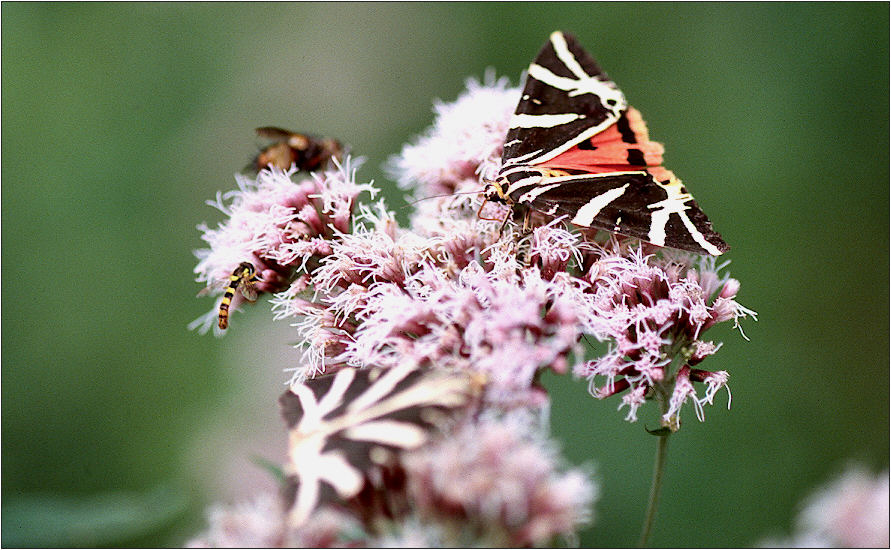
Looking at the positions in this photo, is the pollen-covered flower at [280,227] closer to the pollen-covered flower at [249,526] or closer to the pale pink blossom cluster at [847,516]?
the pollen-covered flower at [249,526]

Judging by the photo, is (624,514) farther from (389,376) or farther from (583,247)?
(389,376)

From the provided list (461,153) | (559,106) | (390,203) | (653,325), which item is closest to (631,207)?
(653,325)

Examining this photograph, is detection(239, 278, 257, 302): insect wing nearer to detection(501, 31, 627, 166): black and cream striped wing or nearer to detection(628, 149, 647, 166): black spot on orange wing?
detection(501, 31, 627, 166): black and cream striped wing

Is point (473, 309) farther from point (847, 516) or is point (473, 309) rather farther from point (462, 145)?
point (847, 516)

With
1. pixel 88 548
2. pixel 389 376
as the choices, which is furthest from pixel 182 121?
pixel 389 376

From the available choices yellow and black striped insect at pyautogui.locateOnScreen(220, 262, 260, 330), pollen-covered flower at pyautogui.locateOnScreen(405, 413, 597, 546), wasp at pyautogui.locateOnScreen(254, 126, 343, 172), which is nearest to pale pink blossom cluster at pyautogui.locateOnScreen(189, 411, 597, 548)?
pollen-covered flower at pyautogui.locateOnScreen(405, 413, 597, 546)

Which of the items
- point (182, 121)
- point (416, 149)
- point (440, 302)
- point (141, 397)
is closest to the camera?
point (440, 302)
